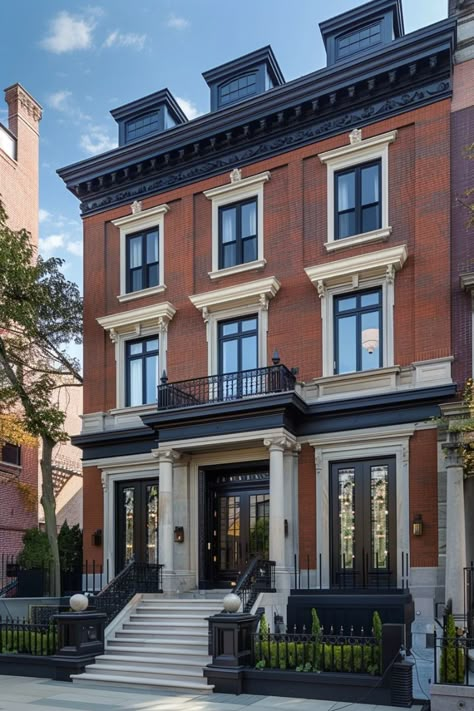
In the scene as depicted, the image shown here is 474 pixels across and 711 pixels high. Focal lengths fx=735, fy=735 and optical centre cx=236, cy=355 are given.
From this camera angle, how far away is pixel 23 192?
98.0ft

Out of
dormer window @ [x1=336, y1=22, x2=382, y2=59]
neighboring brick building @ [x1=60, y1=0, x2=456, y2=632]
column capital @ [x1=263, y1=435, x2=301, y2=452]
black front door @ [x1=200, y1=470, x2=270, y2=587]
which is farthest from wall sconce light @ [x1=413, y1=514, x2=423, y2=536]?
dormer window @ [x1=336, y1=22, x2=382, y2=59]

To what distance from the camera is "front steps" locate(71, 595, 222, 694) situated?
43.7 feet

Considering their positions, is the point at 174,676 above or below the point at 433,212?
below

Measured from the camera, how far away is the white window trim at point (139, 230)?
2098 cm

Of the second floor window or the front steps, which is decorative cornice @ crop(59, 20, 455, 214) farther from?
the front steps

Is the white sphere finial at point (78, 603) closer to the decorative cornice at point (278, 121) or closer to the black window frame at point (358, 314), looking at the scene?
the black window frame at point (358, 314)

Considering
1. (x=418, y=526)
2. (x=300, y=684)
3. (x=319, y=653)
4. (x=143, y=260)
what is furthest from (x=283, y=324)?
(x=300, y=684)

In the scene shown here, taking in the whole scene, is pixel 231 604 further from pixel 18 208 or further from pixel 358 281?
pixel 18 208

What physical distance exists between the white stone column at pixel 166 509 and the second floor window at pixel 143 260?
5419 mm

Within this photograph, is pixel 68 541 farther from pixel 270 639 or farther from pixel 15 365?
pixel 270 639

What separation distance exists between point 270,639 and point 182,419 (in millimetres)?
6635

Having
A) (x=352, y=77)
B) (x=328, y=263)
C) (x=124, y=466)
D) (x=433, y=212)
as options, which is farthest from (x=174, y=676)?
(x=352, y=77)

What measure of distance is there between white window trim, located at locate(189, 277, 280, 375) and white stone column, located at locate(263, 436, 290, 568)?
2.61 meters

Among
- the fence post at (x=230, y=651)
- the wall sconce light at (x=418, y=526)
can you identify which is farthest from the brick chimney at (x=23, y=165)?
the fence post at (x=230, y=651)
